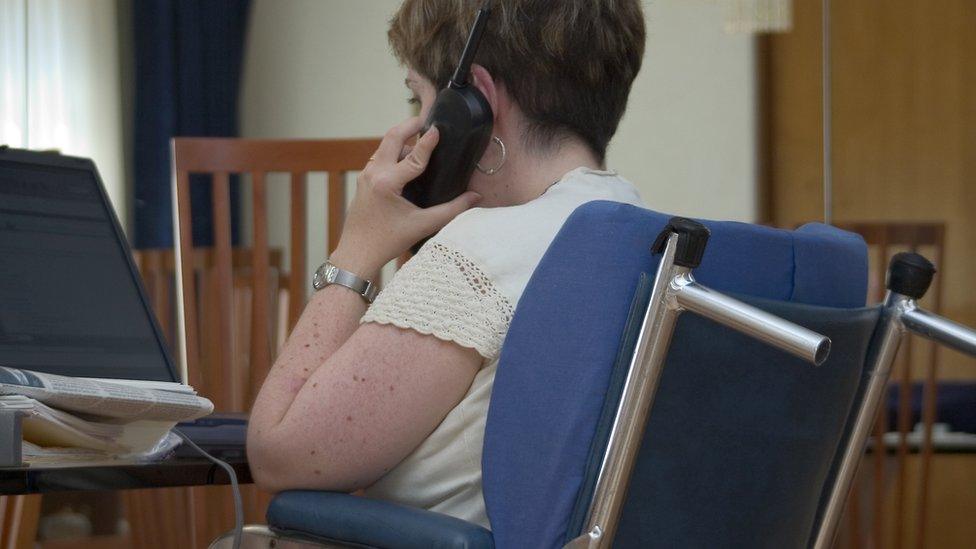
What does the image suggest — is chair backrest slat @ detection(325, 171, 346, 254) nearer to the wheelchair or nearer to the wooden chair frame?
the wooden chair frame

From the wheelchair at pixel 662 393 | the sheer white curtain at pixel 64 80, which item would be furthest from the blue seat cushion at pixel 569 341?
the sheer white curtain at pixel 64 80

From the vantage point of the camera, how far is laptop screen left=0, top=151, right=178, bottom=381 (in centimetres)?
114

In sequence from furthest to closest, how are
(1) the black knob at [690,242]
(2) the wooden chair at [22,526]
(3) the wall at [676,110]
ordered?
(3) the wall at [676,110]
(2) the wooden chair at [22,526]
(1) the black knob at [690,242]

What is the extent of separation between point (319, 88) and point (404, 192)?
4.28 metres

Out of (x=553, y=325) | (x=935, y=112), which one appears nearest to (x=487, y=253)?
(x=553, y=325)

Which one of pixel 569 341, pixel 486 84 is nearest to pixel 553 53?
pixel 486 84

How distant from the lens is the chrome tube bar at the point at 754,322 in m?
0.71

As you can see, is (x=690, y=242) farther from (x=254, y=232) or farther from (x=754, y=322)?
(x=254, y=232)

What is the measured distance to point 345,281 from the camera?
123 cm

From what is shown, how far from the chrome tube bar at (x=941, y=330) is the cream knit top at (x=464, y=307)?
31cm

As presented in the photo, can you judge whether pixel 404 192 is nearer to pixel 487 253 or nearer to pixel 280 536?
pixel 487 253

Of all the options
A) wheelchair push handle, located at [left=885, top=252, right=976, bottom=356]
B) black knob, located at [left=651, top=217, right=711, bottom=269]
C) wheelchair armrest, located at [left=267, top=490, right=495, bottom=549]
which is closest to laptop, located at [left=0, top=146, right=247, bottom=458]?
wheelchair armrest, located at [left=267, top=490, right=495, bottom=549]

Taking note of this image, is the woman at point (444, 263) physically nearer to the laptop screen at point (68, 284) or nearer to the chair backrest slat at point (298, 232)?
the laptop screen at point (68, 284)

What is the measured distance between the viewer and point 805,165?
4.43 m
